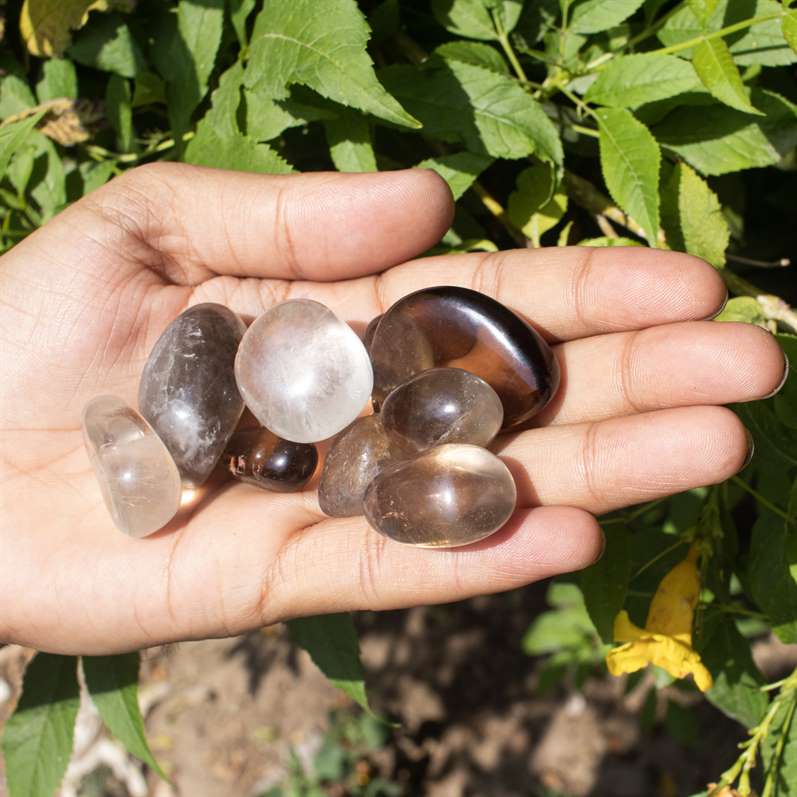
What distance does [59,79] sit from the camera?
1.80m

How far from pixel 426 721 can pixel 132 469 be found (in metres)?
2.55

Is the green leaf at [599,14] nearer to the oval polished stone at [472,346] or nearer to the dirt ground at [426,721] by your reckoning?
the oval polished stone at [472,346]

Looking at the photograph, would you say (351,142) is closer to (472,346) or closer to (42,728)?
(472,346)

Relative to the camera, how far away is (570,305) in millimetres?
1704

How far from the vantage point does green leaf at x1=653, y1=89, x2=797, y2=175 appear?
1627mm

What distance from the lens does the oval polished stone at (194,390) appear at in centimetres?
170

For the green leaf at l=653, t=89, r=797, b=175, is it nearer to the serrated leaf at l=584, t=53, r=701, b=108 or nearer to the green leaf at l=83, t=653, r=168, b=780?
the serrated leaf at l=584, t=53, r=701, b=108

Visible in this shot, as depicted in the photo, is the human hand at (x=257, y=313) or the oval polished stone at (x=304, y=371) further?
the oval polished stone at (x=304, y=371)

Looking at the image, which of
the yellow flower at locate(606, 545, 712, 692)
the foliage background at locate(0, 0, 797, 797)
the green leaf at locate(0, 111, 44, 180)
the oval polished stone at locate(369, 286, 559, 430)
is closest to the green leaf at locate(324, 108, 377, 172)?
the foliage background at locate(0, 0, 797, 797)

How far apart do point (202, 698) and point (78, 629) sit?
2.49 meters

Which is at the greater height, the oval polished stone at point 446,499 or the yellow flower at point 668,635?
the oval polished stone at point 446,499

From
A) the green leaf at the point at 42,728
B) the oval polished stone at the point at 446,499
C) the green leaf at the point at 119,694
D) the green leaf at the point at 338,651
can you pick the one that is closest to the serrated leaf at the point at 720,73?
the oval polished stone at the point at 446,499

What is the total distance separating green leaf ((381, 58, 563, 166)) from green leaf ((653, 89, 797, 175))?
11.5 inches

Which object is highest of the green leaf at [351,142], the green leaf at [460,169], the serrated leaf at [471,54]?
the serrated leaf at [471,54]
